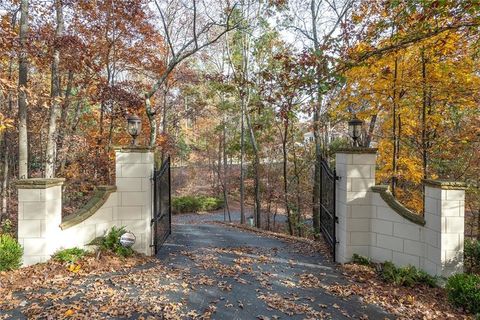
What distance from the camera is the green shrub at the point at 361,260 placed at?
510cm

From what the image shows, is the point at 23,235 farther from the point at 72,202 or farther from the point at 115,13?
the point at 115,13

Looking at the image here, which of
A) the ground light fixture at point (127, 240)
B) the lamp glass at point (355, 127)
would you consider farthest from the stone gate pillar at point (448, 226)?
the ground light fixture at point (127, 240)

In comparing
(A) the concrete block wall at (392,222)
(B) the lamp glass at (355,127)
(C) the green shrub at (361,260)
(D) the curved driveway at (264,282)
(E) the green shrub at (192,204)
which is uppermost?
(B) the lamp glass at (355,127)

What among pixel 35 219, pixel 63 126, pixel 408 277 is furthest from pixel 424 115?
pixel 63 126

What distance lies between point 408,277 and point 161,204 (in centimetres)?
453

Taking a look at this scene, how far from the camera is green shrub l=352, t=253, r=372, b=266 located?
16.7ft

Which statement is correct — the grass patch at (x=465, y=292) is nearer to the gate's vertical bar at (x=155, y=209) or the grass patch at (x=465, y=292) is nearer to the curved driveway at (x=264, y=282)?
the curved driveway at (x=264, y=282)

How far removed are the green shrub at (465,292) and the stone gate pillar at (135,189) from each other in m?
4.61

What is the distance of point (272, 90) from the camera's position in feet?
19.9

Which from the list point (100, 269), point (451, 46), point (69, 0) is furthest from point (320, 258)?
point (69, 0)

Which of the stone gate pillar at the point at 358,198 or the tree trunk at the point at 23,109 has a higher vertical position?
the tree trunk at the point at 23,109

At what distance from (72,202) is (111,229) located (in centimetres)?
659

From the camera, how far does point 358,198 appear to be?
5.15 m

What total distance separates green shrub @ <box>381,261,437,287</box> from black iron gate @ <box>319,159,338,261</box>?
119 cm
